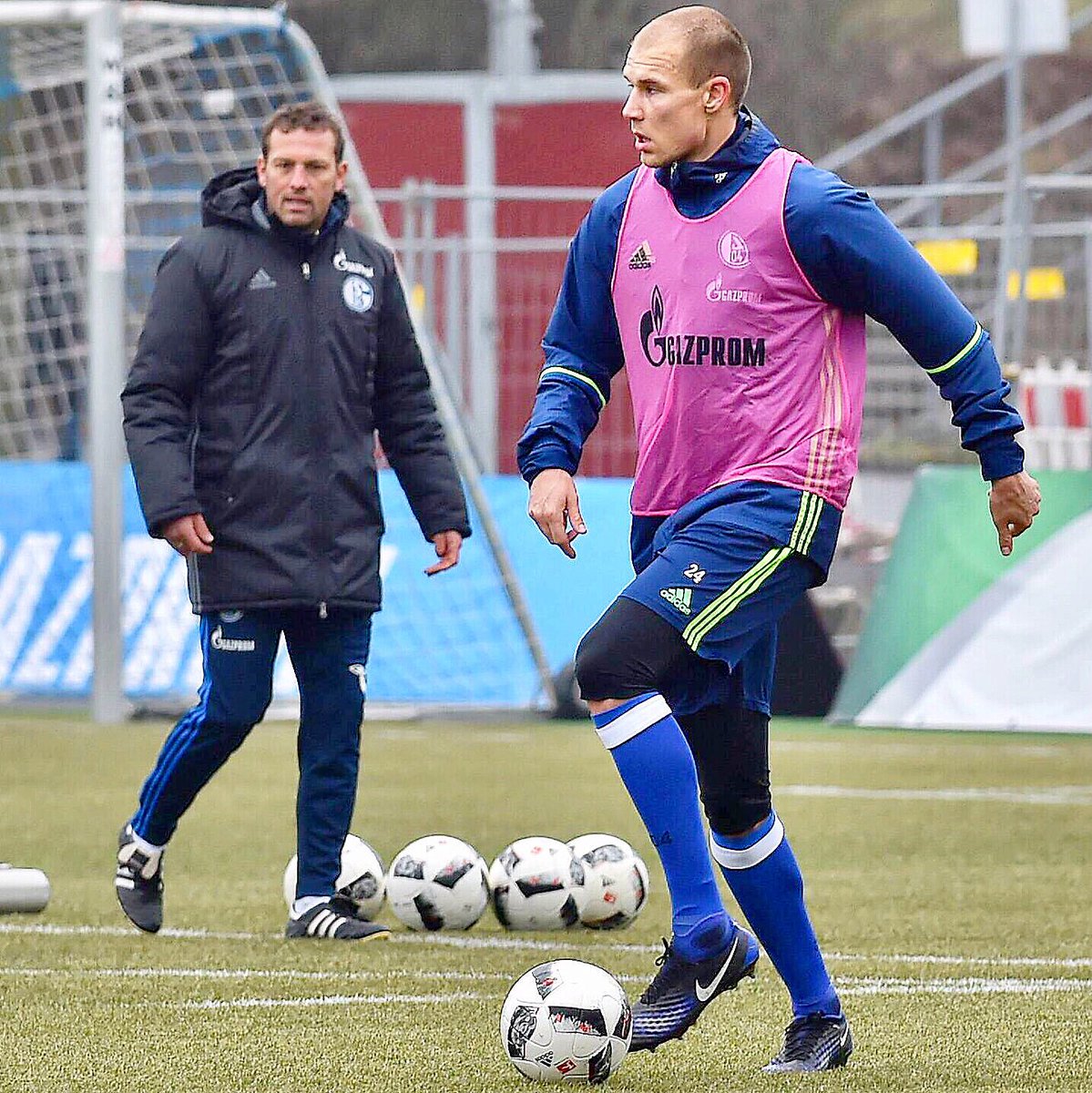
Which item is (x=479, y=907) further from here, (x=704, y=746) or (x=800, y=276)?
(x=800, y=276)

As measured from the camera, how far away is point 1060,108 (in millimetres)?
43781

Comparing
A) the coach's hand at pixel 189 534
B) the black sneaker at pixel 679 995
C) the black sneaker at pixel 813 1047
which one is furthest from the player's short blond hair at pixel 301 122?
A: the black sneaker at pixel 813 1047

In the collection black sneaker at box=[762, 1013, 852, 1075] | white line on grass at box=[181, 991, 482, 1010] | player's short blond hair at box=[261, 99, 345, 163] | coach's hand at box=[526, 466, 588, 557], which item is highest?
player's short blond hair at box=[261, 99, 345, 163]

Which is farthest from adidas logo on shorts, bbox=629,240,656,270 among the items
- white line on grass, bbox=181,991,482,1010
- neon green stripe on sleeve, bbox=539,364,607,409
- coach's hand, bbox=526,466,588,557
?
Result: white line on grass, bbox=181,991,482,1010

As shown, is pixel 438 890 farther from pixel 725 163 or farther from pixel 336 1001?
pixel 725 163

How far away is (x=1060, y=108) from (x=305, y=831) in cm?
3837

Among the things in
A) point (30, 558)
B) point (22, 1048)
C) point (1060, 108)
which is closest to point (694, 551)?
point (22, 1048)

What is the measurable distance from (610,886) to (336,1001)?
1398 millimetres

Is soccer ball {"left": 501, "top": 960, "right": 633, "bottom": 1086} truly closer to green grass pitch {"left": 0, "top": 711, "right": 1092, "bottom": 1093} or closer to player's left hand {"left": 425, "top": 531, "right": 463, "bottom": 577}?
green grass pitch {"left": 0, "top": 711, "right": 1092, "bottom": 1093}

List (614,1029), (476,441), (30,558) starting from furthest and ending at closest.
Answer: (476,441) < (30,558) < (614,1029)

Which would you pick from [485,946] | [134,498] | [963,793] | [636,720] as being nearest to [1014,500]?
[636,720]

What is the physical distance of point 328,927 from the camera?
7.10 meters

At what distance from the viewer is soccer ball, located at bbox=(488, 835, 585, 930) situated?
7.30 meters

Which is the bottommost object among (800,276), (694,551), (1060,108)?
(1060,108)
